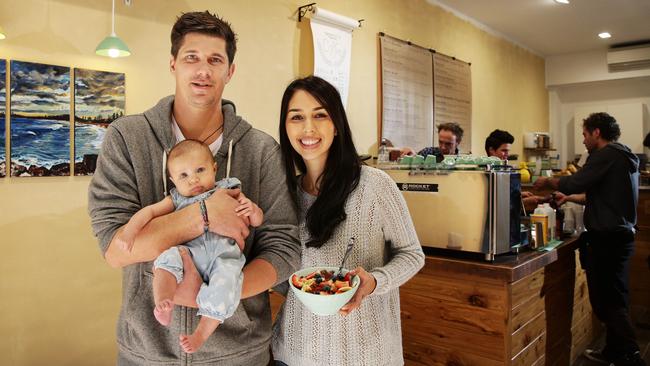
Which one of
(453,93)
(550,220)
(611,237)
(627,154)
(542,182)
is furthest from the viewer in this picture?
(453,93)

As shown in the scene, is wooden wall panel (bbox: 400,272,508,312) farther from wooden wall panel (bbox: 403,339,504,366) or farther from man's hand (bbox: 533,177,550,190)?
man's hand (bbox: 533,177,550,190)

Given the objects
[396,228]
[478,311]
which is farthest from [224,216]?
[478,311]

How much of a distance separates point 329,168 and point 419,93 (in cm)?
383

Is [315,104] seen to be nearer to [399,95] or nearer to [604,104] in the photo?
[399,95]

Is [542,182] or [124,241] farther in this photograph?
[542,182]

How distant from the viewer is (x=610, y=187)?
347cm

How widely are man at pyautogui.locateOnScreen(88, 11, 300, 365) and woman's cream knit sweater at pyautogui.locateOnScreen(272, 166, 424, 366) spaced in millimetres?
244

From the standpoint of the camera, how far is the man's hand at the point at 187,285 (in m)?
1.06

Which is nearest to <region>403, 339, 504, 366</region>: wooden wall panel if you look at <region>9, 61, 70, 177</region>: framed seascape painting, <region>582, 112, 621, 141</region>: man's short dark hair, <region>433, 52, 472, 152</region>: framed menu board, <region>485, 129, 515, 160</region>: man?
<region>9, 61, 70, 177</region>: framed seascape painting

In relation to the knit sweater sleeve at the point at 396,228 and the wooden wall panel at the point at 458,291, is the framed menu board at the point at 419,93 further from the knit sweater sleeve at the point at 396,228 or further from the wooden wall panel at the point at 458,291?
the knit sweater sleeve at the point at 396,228

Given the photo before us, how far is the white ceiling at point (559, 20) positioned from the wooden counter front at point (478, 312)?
3904 millimetres

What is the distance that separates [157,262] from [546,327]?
8.21ft

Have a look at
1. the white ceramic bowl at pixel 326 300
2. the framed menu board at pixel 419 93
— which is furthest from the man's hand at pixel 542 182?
the white ceramic bowl at pixel 326 300

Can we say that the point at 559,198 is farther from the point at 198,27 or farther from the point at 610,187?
the point at 198,27
